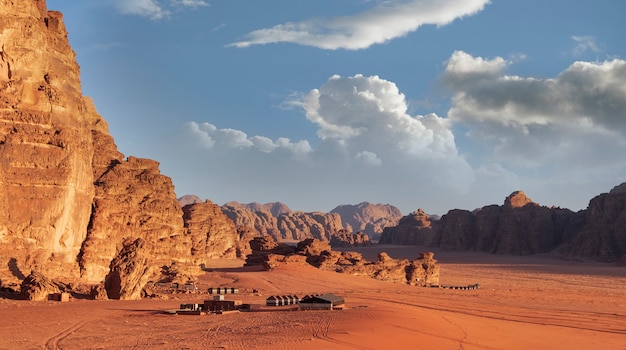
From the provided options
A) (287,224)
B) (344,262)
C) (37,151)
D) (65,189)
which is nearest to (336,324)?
(65,189)

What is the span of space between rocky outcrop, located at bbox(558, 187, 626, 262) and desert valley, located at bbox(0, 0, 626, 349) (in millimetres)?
18524

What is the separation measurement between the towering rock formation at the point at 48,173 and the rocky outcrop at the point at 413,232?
84.9m

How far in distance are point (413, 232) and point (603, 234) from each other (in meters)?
43.3

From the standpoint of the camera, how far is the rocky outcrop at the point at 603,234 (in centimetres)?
7556

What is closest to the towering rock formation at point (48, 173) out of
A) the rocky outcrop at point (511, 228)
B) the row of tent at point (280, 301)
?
the row of tent at point (280, 301)

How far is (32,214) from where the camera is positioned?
28.0m

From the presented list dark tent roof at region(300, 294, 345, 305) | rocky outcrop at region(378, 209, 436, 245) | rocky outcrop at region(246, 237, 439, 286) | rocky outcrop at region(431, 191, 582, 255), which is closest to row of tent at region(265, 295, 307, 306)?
dark tent roof at region(300, 294, 345, 305)

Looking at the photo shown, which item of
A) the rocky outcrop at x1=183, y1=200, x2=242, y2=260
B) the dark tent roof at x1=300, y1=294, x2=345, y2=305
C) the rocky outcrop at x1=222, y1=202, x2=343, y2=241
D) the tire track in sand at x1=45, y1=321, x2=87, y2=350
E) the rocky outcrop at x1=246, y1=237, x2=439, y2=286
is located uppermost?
the rocky outcrop at x1=222, y1=202, x2=343, y2=241

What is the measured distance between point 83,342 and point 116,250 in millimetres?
18392

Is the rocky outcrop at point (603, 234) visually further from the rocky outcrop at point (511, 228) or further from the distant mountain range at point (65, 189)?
the distant mountain range at point (65, 189)

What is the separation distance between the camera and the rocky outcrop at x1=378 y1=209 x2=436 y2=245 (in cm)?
11444

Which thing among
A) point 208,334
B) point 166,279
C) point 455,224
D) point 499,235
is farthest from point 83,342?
point 455,224

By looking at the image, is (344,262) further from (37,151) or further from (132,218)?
(37,151)

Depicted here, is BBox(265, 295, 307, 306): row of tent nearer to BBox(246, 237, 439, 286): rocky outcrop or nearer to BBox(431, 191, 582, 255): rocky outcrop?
BBox(246, 237, 439, 286): rocky outcrop
